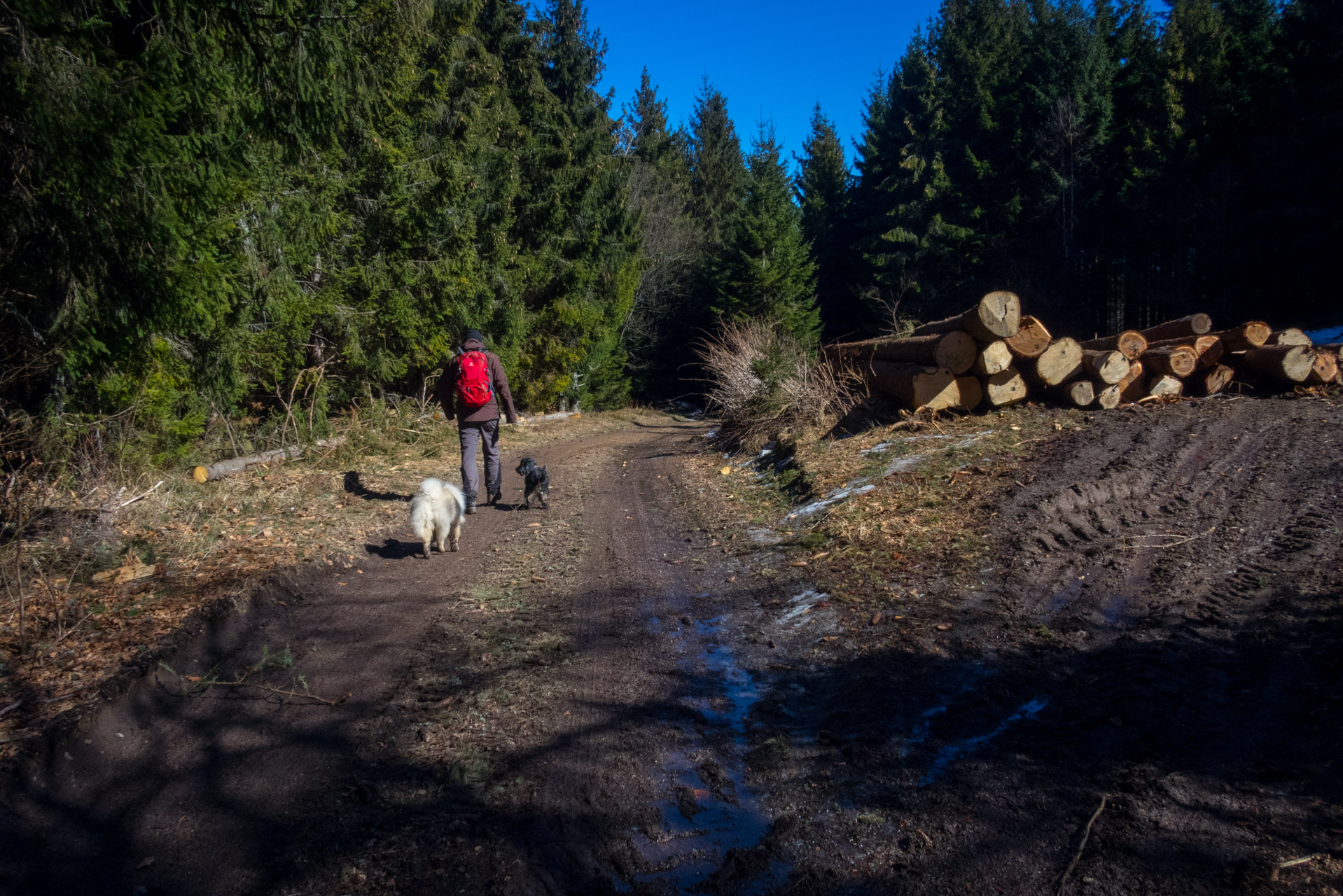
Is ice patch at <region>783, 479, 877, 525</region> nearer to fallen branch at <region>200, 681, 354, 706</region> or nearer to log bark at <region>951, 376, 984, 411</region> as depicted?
log bark at <region>951, 376, 984, 411</region>

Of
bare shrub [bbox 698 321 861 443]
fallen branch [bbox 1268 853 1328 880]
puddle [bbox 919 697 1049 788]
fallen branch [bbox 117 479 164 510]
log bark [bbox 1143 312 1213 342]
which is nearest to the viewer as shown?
fallen branch [bbox 1268 853 1328 880]

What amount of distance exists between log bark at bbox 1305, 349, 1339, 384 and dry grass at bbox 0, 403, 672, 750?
41.2 feet

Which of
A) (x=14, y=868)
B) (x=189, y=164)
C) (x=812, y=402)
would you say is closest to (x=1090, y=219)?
(x=812, y=402)

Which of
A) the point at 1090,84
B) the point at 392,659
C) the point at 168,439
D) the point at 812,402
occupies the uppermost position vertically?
the point at 1090,84

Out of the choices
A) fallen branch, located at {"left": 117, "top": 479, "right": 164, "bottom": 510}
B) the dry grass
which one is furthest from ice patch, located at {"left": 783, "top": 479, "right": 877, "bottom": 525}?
fallen branch, located at {"left": 117, "top": 479, "right": 164, "bottom": 510}

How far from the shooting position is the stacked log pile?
10148 mm

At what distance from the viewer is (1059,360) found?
10.5 metres

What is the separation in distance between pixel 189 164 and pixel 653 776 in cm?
605

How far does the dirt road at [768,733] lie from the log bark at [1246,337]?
191 inches

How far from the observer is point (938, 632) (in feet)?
16.2

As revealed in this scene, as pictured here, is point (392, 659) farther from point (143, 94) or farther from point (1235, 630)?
point (1235, 630)

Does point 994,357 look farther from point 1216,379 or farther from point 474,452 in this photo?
point 474,452

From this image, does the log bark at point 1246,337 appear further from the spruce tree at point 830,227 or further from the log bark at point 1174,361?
the spruce tree at point 830,227

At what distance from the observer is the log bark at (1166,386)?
10.7 m
